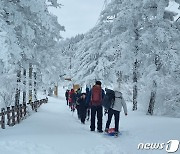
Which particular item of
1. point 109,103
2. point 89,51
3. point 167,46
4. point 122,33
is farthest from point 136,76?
point 89,51

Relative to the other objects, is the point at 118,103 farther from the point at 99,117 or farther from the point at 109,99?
the point at 99,117

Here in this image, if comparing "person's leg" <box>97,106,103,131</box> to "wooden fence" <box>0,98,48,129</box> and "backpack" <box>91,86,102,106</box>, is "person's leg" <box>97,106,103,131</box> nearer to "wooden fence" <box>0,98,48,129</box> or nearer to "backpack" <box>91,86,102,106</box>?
"backpack" <box>91,86,102,106</box>

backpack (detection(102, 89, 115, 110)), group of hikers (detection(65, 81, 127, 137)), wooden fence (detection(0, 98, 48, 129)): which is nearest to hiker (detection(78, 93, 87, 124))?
wooden fence (detection(0, 98, 48, 129))

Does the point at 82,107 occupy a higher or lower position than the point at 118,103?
lower

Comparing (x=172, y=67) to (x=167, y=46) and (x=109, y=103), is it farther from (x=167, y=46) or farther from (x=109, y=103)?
(x=109, y=103)

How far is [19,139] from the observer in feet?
29.7

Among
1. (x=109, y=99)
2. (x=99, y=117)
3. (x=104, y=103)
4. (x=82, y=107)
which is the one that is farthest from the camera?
(x=82, y=107)

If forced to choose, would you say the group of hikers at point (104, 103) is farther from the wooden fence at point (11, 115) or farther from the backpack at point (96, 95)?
the wooden fence at point (11, 115)

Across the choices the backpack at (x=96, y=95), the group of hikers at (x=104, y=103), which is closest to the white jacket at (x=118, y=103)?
the group of hikers at (x=104, y=103)

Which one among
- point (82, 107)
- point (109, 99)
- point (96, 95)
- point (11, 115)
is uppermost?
point (96, 95)

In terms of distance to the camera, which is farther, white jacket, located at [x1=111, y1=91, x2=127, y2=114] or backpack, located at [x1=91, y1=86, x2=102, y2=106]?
→ backpack, located at [x1=91, y1=86, x2=102, y2=106]

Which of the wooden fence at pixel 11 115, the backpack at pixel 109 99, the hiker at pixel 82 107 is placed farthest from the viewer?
the hiker at pixel 82 107

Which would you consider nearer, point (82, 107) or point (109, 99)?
point (109, 99)

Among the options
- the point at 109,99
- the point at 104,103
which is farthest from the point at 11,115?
the point at 109,99
